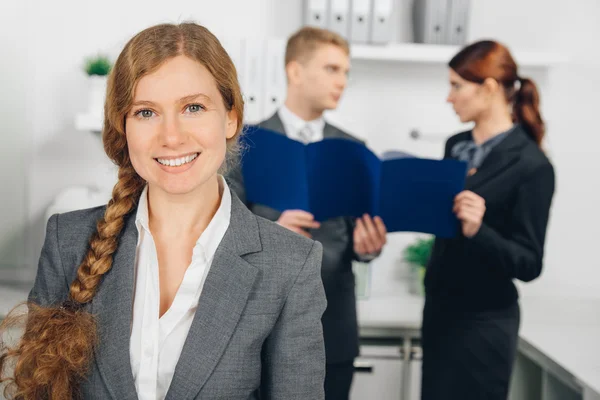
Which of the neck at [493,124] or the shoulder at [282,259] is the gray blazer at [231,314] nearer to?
the shoulder at [282,259]

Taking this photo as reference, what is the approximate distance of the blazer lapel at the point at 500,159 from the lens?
2.06m

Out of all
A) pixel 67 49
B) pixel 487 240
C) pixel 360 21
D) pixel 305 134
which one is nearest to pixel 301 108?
pixel 305 134

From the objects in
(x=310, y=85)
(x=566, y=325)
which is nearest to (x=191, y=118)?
(x=310, y=85)

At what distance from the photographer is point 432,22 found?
2.91 m

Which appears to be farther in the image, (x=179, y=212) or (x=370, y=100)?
(x=370, y=100)

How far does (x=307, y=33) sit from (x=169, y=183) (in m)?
1.21

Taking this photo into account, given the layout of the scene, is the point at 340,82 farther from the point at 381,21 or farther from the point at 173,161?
the point at 173,161

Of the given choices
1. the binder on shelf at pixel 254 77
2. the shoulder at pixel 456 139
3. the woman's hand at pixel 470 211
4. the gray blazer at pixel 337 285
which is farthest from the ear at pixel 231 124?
the binder on shelf at pixel 254 77

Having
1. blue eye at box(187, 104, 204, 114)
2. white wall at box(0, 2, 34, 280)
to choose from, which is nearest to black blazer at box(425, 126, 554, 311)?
blue eye at box(187, 104, 204, 114)

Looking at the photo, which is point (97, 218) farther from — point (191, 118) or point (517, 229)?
point (517, 229)

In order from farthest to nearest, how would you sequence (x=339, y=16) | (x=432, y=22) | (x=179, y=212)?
(x=432, y=22) < (x=339, y=16) < (x=179, y=212)

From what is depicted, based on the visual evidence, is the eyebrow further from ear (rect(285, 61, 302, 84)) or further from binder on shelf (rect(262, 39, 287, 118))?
binder on shelf (rect(262, 39, 287, 118))

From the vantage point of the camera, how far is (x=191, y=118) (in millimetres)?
1135

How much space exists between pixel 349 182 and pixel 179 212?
0.81m
